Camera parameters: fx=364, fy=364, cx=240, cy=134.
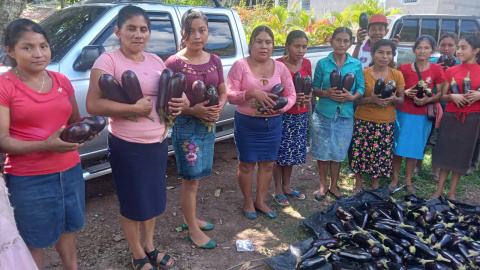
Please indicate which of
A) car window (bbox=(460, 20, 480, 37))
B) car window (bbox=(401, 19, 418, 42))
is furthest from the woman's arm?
car window (bbox=(460, 20, 480, 37))

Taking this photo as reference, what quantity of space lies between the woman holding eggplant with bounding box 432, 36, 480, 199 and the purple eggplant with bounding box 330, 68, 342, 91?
138 cm

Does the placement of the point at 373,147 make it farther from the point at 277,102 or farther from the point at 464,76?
the point at 277,102

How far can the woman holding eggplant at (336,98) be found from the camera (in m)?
4.25

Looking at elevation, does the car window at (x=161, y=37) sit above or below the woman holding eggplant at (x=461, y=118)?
above

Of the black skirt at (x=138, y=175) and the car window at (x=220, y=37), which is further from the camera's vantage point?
the car window at (x=220, y=37)

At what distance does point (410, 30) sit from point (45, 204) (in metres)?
9.54

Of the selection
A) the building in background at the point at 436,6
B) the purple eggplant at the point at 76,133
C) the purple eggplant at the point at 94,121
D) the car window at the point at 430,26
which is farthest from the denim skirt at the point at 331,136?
the building in background at the point at 436,6

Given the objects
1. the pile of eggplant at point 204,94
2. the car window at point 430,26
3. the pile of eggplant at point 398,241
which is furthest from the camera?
the car window at point 430,26

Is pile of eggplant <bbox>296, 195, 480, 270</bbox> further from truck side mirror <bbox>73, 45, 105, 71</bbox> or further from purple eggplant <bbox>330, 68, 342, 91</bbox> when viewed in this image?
truck side mirror <bbox>73, 45, 105, 71</bbox>

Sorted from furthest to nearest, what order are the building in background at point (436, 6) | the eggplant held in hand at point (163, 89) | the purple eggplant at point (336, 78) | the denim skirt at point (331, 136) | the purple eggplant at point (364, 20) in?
the building in background at point (436, 6) < the purple eggplant at point (364, 20) < the denim skirt at point (331, 136) < the purple eggplant at point (336, 78) < the eggplant held in hand at point (163, 89)

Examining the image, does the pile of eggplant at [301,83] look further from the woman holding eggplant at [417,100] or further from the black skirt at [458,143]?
the black skirt at [458,143]

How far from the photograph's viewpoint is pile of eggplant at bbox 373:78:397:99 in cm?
426

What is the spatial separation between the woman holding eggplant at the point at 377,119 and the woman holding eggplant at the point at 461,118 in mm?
621

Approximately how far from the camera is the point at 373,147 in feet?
15.1
